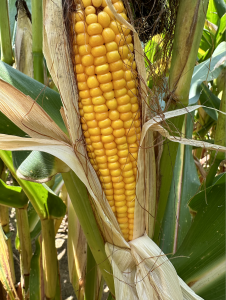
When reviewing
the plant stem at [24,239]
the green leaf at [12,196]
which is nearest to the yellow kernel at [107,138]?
the green leaf at [12,196]

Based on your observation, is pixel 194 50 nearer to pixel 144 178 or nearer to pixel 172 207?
pixel 144 178

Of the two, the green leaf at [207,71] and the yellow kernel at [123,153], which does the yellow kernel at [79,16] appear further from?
the green leaf at [207,71]

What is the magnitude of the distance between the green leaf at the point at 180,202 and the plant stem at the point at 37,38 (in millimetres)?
521

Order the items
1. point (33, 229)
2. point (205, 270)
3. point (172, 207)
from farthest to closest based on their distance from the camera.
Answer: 1. point (33, 229)
2. point (172, 207)
3. point (205, 270)

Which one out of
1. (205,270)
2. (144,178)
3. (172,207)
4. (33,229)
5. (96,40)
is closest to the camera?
(96,40)

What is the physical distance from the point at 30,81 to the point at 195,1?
381mm

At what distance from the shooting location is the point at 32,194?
72 cm

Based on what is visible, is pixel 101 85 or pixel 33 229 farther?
pixel 33 229

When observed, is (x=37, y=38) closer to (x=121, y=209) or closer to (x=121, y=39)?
(x=121, y=39)

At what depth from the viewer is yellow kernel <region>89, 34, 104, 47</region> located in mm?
413

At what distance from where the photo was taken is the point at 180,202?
2.85 feet

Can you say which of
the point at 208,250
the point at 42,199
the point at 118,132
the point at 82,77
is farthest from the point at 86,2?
the point at 208,250

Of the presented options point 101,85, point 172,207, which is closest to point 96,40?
point 101,85

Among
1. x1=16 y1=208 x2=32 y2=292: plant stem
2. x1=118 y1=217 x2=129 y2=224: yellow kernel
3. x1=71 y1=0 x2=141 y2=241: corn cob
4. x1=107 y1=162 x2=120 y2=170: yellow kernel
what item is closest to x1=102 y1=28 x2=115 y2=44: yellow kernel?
x1=71 y1=0 x2=141 y2=241: corn cob
